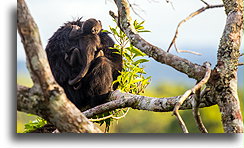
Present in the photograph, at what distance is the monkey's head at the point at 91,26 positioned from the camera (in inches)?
105

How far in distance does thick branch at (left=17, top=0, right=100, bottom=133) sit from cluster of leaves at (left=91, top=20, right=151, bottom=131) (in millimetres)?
832

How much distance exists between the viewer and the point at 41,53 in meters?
1.66

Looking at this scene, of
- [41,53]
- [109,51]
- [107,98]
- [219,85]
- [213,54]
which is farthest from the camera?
[109,51]

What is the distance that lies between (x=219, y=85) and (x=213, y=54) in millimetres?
298

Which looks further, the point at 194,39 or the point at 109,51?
the point at 109,51

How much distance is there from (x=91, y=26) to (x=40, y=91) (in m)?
1.09

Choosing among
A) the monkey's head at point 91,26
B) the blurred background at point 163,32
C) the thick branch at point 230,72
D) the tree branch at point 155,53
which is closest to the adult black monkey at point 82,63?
the monkey's head at point 91,26

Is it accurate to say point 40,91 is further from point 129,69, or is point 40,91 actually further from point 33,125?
point 129,69

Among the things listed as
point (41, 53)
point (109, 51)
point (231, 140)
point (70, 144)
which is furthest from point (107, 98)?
point (41, 53)

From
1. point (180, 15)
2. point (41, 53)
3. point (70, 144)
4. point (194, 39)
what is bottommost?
point (70, 144)

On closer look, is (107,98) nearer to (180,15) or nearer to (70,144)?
(70,144)

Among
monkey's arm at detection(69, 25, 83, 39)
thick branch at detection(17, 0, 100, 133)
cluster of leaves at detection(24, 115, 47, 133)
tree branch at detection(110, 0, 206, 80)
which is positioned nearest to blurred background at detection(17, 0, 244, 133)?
cluster of leaves at detection(24, 115, 47, 133)

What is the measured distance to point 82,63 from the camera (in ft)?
9.15

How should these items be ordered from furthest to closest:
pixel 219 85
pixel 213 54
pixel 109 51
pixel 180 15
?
pixel 109 51, pixel 180 15, pixel 213 54, pixel 219 85
